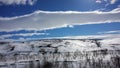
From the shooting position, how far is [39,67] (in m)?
19.6

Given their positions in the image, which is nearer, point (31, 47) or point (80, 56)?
point (80, 56)

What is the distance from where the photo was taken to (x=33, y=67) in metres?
20.4

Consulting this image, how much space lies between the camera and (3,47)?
4819 cm

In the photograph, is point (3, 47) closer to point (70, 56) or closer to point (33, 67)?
point (70, 56)

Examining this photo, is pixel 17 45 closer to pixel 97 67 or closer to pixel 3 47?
pixel 3 47

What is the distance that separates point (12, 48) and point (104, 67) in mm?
32585

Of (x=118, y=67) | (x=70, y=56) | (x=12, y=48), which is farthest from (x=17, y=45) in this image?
(x=118, y=67)

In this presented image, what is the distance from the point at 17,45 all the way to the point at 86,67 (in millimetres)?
32986

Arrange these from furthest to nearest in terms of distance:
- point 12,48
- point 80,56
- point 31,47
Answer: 1. point 12,48
2. point 31,47
3. point 80,56

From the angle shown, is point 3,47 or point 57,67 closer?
point 57,67

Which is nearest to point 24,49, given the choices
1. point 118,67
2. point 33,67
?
point 33,67

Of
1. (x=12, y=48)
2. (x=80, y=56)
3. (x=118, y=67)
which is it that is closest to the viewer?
(x=118, y=67)

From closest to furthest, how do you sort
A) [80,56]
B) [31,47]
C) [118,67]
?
[118,67] → [80,56] → [31,47]

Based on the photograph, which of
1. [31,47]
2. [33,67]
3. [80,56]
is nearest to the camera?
[33,67]
